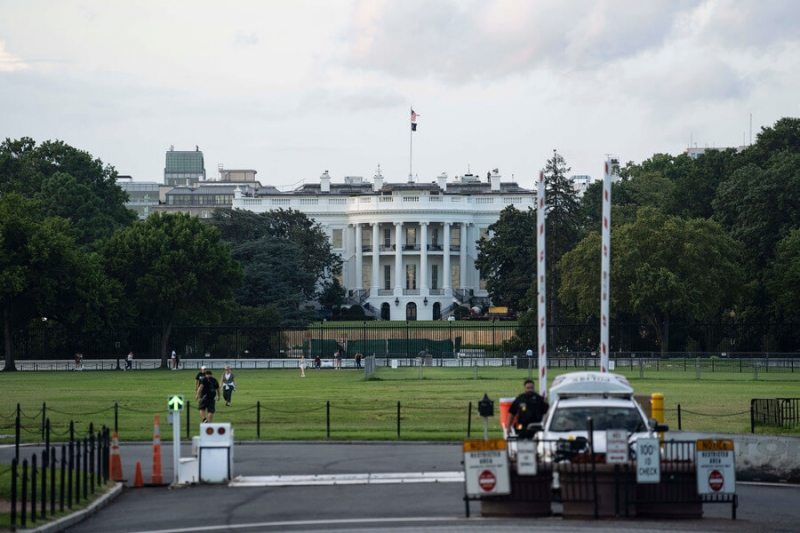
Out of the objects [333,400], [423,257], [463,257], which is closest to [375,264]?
[423,257]

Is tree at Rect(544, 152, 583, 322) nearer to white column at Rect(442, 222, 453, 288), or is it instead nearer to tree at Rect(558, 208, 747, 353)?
tree at Rect(558, 208, 747, 353)

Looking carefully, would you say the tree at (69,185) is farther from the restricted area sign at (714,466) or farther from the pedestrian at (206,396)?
the restricted area sign at (714,466)

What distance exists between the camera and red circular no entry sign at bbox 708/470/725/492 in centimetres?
1808

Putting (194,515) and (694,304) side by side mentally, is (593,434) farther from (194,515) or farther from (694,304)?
(694,304)

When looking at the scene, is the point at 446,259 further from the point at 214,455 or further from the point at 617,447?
the point at 617,447

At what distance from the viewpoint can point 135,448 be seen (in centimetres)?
2845

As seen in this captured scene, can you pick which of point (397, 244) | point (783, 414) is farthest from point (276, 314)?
point (783, 414)

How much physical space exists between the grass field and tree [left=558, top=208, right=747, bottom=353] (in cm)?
1210

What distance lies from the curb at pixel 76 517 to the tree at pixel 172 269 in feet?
191

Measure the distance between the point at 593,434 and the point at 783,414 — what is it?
1559 centimetres

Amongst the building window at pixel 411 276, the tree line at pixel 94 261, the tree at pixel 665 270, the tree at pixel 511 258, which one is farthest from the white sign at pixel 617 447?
the building window at pixel 411 276

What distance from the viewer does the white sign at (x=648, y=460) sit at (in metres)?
17.9

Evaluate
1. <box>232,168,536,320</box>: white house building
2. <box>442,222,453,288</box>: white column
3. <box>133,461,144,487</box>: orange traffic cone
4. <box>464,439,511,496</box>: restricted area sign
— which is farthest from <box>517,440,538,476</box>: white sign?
<box>442,222,453,288</box>: white column

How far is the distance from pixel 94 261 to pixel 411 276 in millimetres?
74597
